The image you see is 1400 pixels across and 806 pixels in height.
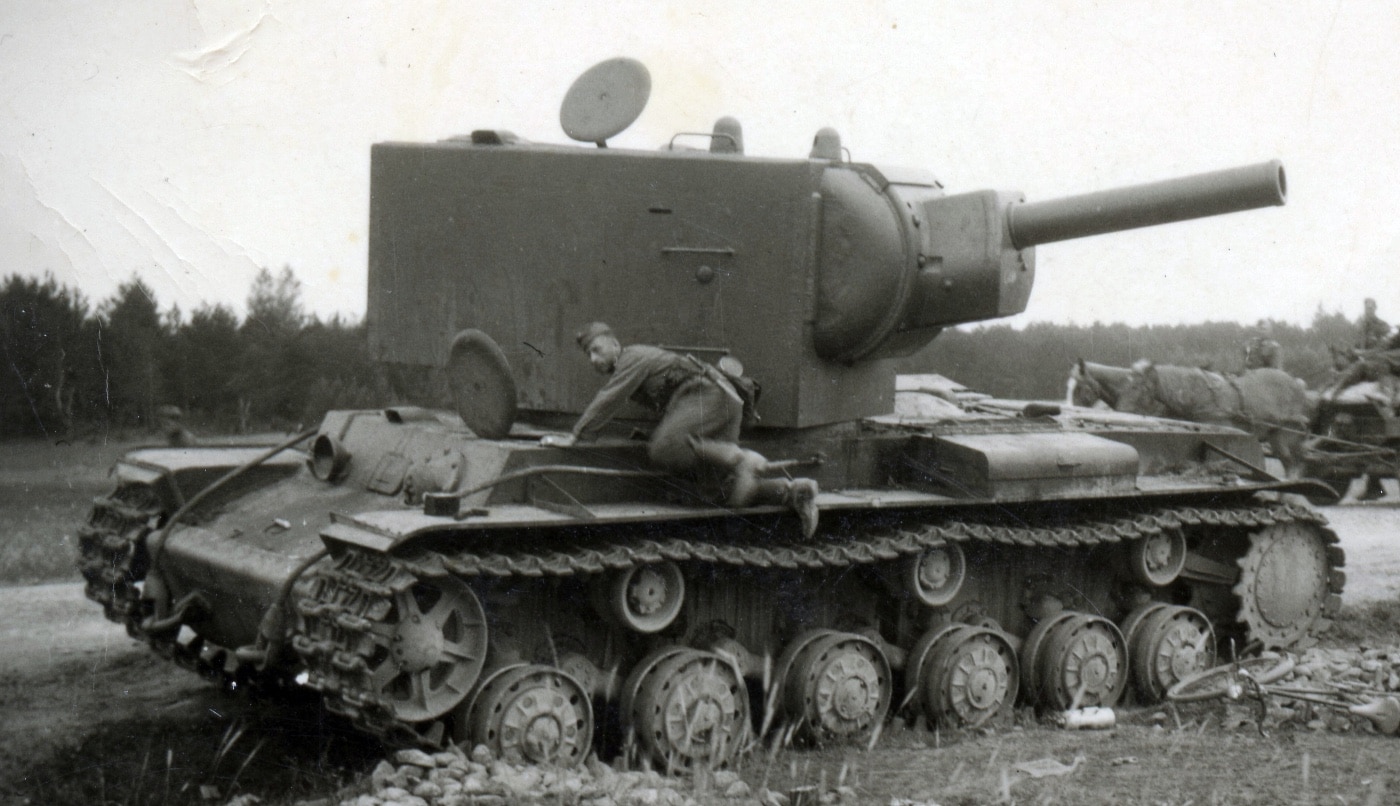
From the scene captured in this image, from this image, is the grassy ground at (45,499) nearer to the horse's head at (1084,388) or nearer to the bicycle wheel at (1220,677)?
the bicycle wheel at (1220,677)

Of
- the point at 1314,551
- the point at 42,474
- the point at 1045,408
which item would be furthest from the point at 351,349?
the point at 1314,551

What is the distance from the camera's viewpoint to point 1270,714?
8289 mm

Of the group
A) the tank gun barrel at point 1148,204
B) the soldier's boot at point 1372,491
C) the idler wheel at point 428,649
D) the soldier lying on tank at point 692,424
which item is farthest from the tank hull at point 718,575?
the soldier's boot at point 1372,491

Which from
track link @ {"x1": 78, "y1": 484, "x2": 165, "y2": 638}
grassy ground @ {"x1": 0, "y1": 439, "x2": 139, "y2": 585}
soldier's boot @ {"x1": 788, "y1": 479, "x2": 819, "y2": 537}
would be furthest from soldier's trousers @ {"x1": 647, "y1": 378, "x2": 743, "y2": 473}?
grassy ground @ {"x1": 0, "y1": 439, "x2": 139, "y2": 585}

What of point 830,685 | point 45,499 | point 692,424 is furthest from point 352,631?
point 45,499

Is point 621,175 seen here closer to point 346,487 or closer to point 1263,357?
point 346,487

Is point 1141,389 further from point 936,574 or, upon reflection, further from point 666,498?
point 666,498

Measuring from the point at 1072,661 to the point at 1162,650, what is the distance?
0.78m

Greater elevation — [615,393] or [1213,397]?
[1213,397]

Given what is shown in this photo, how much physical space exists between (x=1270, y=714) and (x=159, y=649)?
625cm

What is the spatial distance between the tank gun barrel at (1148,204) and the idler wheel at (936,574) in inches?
67.7

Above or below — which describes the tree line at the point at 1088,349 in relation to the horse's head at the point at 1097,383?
above

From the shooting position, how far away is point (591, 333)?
23.6 feet

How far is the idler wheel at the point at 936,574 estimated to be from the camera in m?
7.86
